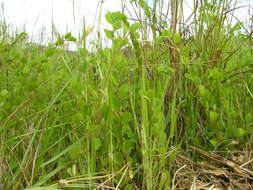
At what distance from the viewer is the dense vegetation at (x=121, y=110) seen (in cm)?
103

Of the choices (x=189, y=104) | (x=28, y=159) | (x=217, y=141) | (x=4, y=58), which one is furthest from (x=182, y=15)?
(x=28, y=159)

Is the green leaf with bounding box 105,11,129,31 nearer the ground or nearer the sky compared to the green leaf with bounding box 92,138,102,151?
nearer the sky

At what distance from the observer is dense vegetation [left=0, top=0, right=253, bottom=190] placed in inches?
40.7

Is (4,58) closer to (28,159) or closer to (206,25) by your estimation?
(28,159)

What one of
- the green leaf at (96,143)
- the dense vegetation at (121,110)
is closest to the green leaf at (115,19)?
the dense vegetation at (121,110)

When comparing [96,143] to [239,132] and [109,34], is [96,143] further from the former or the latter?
[239,132]

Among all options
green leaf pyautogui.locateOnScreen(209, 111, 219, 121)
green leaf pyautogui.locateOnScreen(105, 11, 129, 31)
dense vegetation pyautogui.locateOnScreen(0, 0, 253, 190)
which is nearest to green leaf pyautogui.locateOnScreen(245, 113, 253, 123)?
dense vegetation pyautogui.locateOnScreen(0, 0, 253, 190)

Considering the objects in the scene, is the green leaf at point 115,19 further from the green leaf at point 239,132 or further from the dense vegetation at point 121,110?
the green leaf at point 239,132

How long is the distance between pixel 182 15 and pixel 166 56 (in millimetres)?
211

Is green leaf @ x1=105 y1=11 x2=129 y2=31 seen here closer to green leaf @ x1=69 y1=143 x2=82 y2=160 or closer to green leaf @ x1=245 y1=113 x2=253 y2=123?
green leaf @ x1=69 y1=143 x2=82 y2=160


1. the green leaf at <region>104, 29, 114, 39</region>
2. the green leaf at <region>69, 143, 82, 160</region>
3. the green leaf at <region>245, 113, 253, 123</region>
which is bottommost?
the green leaf at <region>69, 143, 82, 160</region>

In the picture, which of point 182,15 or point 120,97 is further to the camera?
point 182,15

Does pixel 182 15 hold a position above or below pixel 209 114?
above

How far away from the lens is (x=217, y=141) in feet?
4.31
